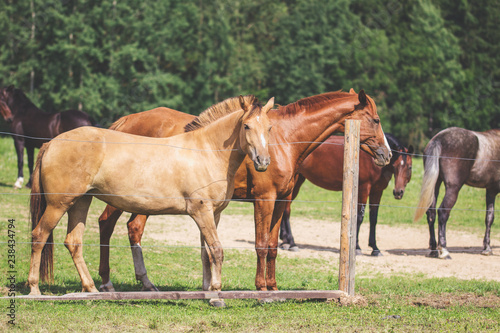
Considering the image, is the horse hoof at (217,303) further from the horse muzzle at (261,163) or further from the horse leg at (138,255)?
the horse muzzle at (261,163)

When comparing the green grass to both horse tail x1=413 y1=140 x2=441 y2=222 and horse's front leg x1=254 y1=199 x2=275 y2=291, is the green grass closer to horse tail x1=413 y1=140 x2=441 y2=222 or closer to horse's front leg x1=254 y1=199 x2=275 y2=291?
horse's front leg x1=254 y1=199 x2=275 y2=291

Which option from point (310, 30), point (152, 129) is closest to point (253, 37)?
point (310, 30)

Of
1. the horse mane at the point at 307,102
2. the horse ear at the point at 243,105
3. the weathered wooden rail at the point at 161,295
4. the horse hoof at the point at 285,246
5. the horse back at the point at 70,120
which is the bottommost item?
the horse hoof at the point at 285,246

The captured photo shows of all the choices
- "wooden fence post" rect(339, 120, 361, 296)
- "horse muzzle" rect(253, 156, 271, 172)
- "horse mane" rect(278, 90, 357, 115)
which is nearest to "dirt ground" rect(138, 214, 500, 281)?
"wooden fence post" rect(339, 120, 361, 296)

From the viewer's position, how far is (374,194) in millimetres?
12156

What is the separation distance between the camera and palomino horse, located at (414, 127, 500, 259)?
11.6 meters

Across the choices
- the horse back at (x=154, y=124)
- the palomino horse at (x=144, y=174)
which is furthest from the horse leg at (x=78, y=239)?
the horse back at (x=154, y=124)

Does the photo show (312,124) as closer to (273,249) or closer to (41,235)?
(273,249)

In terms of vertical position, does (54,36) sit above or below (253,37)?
below

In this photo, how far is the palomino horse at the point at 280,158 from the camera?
7.21 metres

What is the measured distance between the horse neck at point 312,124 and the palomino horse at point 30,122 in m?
9.76

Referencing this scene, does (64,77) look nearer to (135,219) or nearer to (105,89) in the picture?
(105,89)

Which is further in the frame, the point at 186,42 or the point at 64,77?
the point at 186,42

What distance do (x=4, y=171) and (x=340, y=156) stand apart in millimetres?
12890
